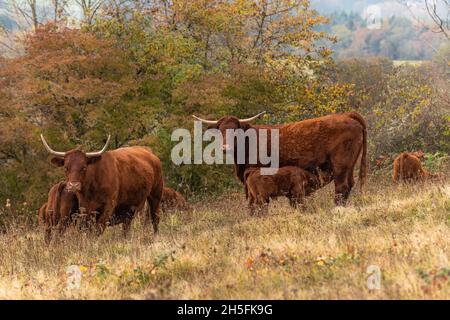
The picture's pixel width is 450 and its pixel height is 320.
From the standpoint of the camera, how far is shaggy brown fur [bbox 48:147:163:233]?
968cm

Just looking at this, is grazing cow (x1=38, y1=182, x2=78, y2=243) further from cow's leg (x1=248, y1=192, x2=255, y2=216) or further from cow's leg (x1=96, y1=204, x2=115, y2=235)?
cow's leg (x1=248, y1=192, x2=255, y2=216)

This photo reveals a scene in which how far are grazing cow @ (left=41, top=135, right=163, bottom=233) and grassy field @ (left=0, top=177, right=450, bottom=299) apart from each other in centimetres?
63

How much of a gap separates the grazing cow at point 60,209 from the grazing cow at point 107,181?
0.24 metres

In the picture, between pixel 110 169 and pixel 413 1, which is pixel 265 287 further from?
pixel 413 1

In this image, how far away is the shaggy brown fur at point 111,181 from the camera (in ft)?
31.8

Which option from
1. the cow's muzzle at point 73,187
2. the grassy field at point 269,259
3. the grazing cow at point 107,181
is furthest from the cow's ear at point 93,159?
the grassy field at point 269,259

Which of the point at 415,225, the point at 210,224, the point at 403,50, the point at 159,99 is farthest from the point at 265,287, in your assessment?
the point at 403,50

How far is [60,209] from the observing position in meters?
10.0

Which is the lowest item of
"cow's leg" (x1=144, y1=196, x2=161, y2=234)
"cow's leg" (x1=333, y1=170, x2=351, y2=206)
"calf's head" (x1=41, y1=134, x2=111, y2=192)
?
"cow's leg" (x1=144, y1=196, x2=161, y2=234)

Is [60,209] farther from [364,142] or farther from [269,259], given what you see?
[364,142]

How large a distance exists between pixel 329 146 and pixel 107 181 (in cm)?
397

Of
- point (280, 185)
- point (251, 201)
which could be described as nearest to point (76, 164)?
point (251, 201)

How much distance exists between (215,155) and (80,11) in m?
13.0

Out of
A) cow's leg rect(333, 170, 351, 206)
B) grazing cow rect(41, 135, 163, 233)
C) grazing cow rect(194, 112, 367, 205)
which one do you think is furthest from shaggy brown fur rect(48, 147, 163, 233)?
cow's leg rect(333, 170, 351, 206)
